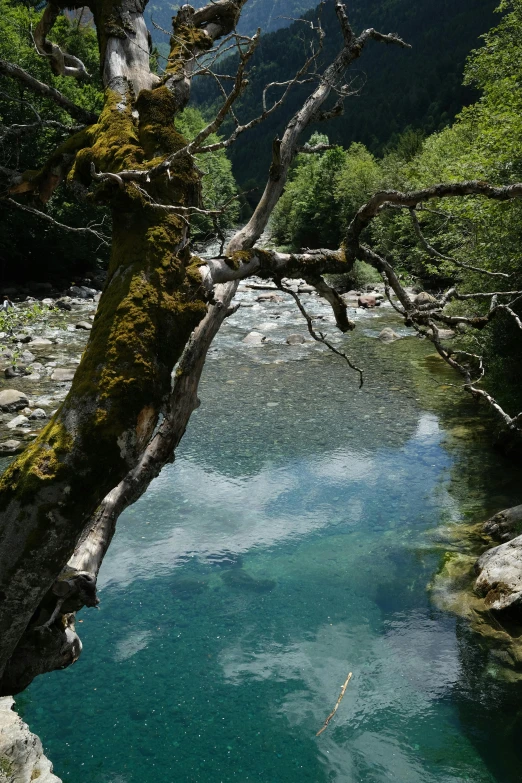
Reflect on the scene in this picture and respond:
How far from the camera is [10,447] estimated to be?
441 inches

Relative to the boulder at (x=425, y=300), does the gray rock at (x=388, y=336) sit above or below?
below

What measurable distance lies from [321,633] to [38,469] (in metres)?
5.28

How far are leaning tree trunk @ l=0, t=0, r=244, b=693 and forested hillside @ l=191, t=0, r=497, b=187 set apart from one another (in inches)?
2826

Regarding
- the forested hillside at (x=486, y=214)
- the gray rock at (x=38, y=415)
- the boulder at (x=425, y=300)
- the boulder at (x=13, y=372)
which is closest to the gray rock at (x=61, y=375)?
the boulder at (x=13, y=372)

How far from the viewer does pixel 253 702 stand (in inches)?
234

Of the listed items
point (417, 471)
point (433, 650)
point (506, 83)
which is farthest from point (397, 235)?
point (433, 650)

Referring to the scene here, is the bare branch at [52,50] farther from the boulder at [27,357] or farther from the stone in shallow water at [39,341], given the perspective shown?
the stone in shallow water at [39,341]

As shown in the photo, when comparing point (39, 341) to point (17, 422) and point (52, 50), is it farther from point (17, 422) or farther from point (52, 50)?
point (52, 50)

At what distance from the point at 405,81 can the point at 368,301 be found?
95.5 metres

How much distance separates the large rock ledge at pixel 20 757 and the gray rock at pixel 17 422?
8.59 metres

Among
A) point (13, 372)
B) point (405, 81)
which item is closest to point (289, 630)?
point (13, 372)

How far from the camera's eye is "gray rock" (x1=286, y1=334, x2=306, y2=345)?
20911 mm

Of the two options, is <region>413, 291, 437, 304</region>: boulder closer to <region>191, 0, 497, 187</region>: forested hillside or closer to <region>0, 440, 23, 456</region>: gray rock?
<region>0, 440, 23, 456</region>: gray rock

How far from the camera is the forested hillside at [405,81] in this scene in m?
90.2
